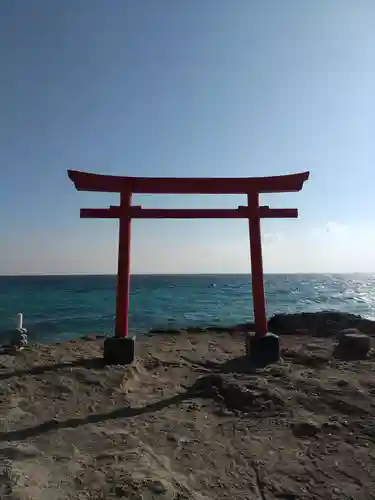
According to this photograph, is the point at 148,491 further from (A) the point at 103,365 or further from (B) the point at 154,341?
(B) the point at 154,341

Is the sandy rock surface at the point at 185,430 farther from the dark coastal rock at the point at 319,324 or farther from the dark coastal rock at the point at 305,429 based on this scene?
the dark coastal rock at the point at 319,324

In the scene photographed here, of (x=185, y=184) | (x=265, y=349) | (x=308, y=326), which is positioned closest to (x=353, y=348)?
(x=265, y=349)

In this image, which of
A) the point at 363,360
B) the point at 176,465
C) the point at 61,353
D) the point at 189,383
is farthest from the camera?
the point at 61,353

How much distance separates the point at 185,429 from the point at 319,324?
32.8 feet

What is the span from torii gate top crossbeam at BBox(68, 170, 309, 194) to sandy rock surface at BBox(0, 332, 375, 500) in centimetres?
308

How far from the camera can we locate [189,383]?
5578mm

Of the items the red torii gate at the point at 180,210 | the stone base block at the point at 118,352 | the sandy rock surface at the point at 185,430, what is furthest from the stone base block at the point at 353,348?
the stone base block at the point at 118,352

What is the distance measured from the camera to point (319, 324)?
501 inches

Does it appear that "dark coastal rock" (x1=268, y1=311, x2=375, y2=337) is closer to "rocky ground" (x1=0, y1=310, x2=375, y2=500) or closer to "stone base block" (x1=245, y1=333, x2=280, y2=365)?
"stone base block" (x1=245, y1=333, x2=280, y2=365)

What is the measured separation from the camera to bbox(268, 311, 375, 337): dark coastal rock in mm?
11305

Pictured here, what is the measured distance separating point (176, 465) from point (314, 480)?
1170 millimetres

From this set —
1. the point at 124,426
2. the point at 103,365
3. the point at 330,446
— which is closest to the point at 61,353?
the point at 103,365

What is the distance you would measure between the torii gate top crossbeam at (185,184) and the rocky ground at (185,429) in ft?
10.1

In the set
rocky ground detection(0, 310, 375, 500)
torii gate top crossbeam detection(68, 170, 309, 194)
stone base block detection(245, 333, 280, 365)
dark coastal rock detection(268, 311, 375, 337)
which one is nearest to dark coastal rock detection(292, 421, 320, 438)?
rocky ground detection(0, 310, 375, 500)
